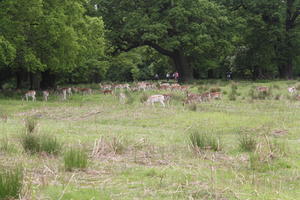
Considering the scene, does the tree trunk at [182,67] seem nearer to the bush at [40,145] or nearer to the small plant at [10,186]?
the bush at [40,145]

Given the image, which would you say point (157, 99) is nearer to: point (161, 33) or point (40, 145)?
point (40, 145)

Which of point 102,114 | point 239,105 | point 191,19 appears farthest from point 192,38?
point 102,114

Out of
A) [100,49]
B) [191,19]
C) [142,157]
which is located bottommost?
[142,157]

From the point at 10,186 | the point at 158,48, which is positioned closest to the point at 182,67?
the point at 158,48

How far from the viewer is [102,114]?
18031 mm

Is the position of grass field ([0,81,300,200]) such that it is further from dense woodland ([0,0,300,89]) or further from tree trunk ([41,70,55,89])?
tree trunk ([41,70,55,89])

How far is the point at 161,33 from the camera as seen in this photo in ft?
120

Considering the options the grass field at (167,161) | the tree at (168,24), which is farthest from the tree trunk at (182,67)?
the grass field at (167,161)

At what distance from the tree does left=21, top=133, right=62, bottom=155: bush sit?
88.2 feet

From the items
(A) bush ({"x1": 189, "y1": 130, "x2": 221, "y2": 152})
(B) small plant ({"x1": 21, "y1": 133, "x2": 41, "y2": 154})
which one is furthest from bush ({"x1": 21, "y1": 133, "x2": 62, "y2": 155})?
(A) bush ({"x1": 189, "y1": 130, "x2": 221, "y2": 152})

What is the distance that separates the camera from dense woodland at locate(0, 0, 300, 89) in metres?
25.8

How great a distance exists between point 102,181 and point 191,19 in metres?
32.5

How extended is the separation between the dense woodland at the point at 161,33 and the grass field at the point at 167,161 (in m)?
10.8

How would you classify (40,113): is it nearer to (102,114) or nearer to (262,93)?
(102,114)
